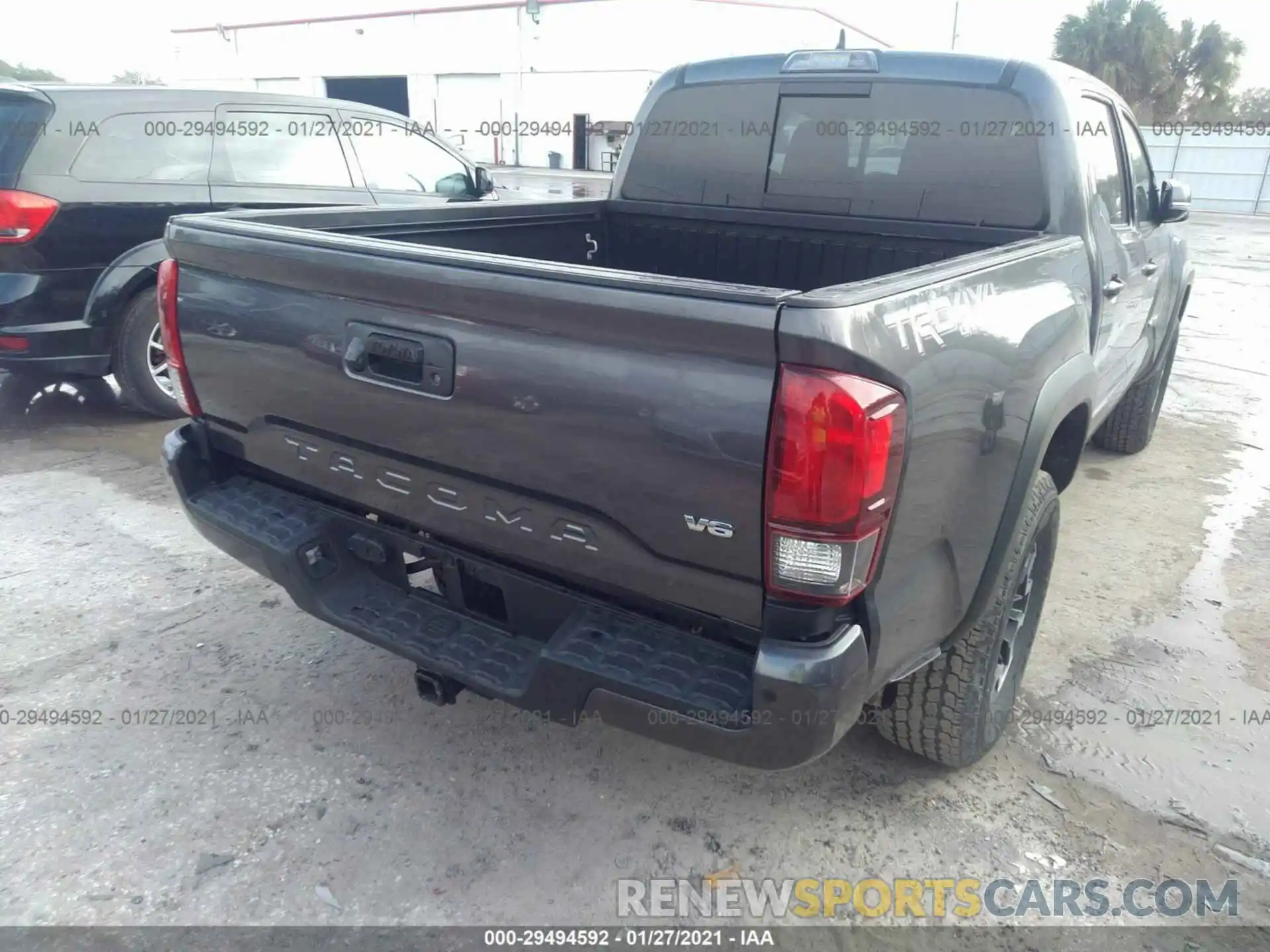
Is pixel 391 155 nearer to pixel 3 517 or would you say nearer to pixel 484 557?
pixel 3 517

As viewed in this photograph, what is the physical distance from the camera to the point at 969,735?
8.25ft

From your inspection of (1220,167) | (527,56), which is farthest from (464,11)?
(1220,167)

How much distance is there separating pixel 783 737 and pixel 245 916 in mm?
1384

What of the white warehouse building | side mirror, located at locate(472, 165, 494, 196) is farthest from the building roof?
side mirror, located at locate(472, 165, 494, 196)

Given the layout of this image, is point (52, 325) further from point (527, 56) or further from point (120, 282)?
point (527, 56)

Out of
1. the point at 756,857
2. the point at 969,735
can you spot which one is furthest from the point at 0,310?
the point at 969,735

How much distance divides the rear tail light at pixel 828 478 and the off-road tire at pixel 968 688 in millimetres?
755

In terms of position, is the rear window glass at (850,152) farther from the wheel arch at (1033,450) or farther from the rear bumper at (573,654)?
the rear bumper at (573,654)

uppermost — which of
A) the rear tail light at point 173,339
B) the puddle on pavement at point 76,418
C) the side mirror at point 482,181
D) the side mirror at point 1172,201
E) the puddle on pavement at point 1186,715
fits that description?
the side mirror at point 1172,201

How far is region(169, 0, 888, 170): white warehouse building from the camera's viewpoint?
31984mm

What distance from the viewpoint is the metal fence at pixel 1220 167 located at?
24891 mm

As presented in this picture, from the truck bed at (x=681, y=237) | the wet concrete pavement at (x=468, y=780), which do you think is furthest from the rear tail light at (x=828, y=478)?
the truck bed at (x=681, y=237)

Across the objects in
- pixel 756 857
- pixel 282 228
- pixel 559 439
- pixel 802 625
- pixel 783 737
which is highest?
pixel 282 228

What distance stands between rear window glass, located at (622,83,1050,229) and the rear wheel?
3.03 metres
